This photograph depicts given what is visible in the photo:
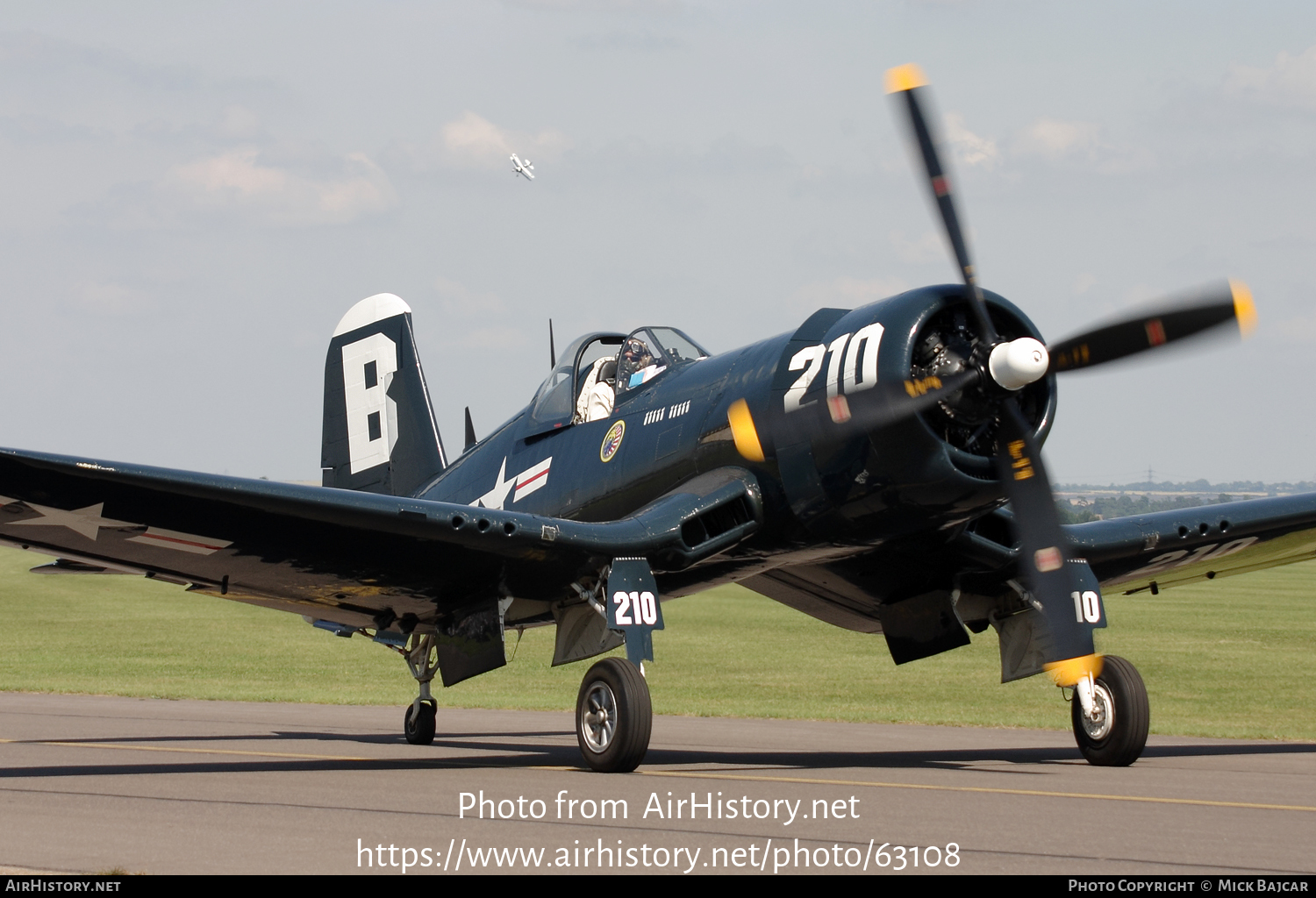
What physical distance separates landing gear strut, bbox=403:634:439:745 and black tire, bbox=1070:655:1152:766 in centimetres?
664

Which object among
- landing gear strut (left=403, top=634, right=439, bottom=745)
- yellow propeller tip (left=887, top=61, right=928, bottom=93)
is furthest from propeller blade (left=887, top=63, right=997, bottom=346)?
landing gear strut (left=403, top=634, right=439, bottom=745)

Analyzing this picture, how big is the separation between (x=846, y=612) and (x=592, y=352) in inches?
142

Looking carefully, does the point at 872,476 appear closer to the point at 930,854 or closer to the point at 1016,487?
the point at 1016,487

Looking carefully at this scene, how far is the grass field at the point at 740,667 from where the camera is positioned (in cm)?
2120

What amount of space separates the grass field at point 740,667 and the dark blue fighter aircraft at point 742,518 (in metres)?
4.85

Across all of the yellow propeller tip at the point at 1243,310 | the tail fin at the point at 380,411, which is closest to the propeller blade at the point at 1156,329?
the yellow propeller tip at the point at 1243,310

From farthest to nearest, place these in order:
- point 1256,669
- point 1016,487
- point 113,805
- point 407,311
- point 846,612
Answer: point 1256,669 < point 407,311 < point 846,612 < point 1016,487 < point 113,805

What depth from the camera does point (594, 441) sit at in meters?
13.7

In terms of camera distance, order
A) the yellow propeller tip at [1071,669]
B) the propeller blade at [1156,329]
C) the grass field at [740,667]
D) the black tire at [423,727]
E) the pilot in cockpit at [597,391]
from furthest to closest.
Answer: the grass field at [740,667], the black tire at [423,727], the pilot in cockpit at [597,391], the yellow propeller tip at [1071,669], the propeller blade at [1156,329]

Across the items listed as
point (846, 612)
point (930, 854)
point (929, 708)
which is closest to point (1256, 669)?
point (929, 708)

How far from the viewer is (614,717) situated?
37.8 feet

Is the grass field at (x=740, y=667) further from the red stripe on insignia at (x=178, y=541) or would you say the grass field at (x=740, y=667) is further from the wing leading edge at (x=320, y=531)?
the red stripe on insignia at (x=178, y=541)

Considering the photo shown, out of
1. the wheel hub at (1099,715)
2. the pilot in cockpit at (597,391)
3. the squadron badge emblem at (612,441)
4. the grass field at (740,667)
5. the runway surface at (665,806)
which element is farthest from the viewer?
the grass field at (740,667)

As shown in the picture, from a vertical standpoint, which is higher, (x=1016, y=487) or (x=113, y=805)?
(x=1016, y=487)
